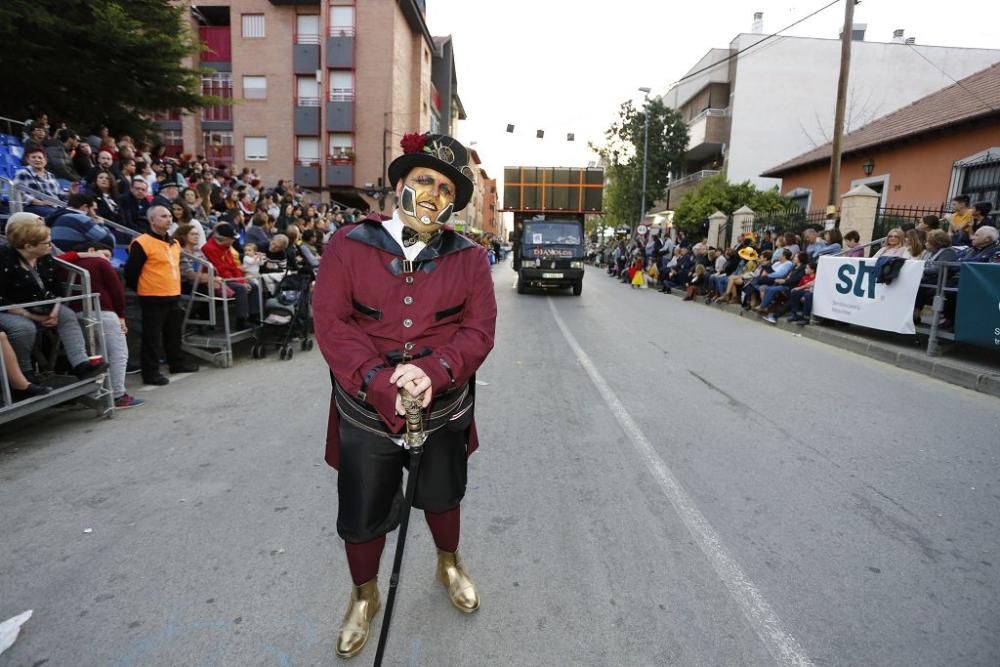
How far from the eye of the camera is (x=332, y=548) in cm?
313

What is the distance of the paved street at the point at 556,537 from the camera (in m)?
2.46

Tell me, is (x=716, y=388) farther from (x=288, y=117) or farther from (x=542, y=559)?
(x=288, y=117)

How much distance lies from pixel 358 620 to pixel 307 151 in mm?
35308

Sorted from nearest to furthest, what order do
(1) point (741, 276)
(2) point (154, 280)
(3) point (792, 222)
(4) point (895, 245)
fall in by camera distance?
(2) point (154, 280), (4) point (895, 245), (1) point (741, 276), (3) point (792, 222)

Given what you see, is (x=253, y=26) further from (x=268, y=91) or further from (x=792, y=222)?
(x=792, y=222)

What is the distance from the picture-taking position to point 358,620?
8.09 feet

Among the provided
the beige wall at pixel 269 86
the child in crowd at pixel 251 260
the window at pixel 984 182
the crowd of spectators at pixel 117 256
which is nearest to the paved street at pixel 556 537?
the crowd of spectators at pixel 117 256

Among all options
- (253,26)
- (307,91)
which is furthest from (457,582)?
(253,26)

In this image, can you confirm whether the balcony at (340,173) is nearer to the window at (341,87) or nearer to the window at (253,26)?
the window at (341,87)

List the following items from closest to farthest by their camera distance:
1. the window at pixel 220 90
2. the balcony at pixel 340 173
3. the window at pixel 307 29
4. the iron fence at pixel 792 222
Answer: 1. the iron fence at pixel 792 222
2. the window at pixel 307 29
3. the balcony at pixel 340 173
4. the window at pixel 220 90

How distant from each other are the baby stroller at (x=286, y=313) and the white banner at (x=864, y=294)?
8686 mm

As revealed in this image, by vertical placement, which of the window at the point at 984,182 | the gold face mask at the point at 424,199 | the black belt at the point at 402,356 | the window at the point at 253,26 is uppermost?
the window at the point at 253,26

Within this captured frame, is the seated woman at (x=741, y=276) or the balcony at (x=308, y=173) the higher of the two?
the balcony at (x=308, y=173)

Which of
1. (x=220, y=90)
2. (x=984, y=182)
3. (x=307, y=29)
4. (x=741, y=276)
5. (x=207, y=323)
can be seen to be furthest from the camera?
(x=220, y=90)
